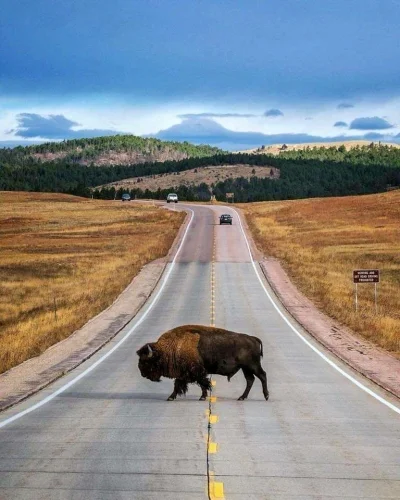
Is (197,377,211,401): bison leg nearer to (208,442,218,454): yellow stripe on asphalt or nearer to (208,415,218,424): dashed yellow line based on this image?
(208,415,218,424): dashed yellow line

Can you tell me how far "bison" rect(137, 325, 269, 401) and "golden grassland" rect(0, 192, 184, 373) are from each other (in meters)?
8.94

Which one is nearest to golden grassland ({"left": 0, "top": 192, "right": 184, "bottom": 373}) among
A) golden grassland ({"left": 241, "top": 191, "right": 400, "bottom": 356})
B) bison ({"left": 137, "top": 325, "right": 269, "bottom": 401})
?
bison ({"left": 137, "top": 325, "right": 269, "bottom": 401})

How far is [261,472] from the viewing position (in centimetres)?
1041

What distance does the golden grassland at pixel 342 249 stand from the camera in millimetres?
37438

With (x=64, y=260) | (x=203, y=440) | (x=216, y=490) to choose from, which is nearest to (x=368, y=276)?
(x=203, y=440)

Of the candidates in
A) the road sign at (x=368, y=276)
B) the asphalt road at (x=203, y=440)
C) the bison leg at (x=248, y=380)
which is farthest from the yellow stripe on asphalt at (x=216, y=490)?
the road sign at (x=368, y=276)

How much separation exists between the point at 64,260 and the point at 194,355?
174 ft

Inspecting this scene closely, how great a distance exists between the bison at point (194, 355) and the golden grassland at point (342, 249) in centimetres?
1279

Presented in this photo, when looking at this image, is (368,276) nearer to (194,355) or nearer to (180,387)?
(180,387)

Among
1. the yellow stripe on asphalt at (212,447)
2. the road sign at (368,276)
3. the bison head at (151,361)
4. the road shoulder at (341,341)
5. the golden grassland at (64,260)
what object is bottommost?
the golden grassland at (64,260)

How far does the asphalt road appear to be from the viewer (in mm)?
9703

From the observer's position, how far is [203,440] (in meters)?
12.4

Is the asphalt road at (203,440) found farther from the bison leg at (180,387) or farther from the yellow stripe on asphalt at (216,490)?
the bison leg at (180,387)

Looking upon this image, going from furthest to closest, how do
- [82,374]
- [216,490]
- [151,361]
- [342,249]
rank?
[342,249]
[82,374]
[151,361]
[216,490]
